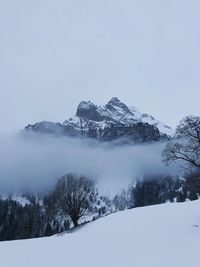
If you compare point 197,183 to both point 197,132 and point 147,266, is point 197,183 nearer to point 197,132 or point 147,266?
point 197,132

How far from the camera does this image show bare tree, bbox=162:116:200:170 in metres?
27.6

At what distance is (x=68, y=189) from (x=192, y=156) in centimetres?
3485

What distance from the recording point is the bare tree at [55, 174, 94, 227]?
58.2 meters

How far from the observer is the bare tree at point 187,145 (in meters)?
27.6

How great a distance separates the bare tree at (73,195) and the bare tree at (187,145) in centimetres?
3194

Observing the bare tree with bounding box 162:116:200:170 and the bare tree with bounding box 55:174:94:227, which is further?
the bare tree with bounding box 55:174:94:227

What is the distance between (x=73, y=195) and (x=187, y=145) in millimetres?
33522

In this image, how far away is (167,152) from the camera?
29.1 metres

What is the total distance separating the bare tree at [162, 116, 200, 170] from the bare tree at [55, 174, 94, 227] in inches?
1258

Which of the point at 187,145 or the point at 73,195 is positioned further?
the point at 73,195

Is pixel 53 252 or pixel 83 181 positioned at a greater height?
pixel 83 181

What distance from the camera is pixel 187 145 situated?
28.2m

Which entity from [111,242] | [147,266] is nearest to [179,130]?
[111,242]

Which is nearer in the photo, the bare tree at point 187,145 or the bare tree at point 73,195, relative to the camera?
the bare tree at point 187,145
